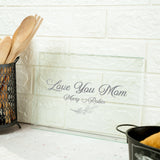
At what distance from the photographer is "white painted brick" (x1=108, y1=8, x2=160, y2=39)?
68cm

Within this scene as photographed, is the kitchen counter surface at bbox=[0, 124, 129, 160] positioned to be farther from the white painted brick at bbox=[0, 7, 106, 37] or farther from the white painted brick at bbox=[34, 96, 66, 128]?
the white painted brick at bbox=[0, 7, 106, 37]

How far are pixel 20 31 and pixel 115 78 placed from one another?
319mm

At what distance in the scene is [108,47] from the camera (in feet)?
2.38

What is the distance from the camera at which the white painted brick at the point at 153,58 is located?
68cm

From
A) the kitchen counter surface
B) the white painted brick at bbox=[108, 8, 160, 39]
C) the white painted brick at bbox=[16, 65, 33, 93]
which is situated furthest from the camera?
the white painted brick at bbox=[16, 65, 33, 93]

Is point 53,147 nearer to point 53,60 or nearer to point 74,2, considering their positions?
point 53,60

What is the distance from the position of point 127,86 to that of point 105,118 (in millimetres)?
118

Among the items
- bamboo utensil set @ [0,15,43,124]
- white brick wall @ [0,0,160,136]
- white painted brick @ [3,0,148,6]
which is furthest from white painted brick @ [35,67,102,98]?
white painted brick @ [3,0,148,6]

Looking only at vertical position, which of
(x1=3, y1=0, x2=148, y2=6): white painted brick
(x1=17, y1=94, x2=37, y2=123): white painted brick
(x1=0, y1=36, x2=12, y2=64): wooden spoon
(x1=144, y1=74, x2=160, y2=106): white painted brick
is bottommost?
(x1=17, y1=94, x2=37, y2=123): white painted brick

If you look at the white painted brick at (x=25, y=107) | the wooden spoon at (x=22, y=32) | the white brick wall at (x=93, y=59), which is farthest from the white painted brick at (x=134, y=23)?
the white painted brick at (x=25, y=107)

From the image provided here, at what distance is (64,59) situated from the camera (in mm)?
757

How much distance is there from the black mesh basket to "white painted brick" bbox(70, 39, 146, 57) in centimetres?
21

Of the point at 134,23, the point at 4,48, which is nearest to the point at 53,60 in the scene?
the point at 4,48

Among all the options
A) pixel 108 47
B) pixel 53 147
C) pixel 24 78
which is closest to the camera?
pixel 53 147
